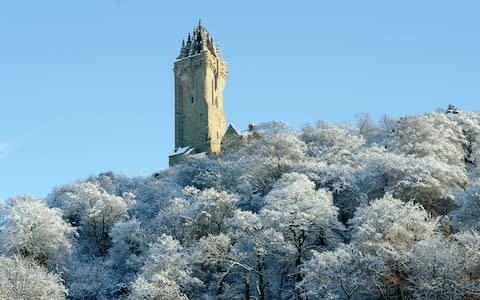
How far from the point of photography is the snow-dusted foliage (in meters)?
33.9

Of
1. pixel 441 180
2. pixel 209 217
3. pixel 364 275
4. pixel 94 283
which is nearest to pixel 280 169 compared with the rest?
pixel 209 217

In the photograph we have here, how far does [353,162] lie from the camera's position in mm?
60438

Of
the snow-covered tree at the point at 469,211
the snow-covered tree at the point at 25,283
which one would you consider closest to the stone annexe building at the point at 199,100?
the snow-covered tree at the point at 25,283

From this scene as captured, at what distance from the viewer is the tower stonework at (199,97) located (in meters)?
89.9

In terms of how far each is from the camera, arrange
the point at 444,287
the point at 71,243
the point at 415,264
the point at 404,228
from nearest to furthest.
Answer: the point at 444,287
the point at 415,264
the point at 404,228
the point at 71,243

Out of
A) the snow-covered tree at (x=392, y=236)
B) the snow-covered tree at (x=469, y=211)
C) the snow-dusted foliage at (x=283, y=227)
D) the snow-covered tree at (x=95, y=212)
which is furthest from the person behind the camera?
the snow-covered tree at (x=95, y=212)

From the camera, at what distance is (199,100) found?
90938 mm

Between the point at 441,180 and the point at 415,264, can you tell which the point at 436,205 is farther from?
the point at 415,264

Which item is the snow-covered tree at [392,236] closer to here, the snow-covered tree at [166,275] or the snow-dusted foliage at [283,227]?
the snow-dusted foliage at [283,227]

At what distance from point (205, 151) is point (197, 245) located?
42.9 m

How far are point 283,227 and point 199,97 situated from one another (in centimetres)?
5127

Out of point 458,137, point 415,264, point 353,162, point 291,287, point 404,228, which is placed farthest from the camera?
point 458,137

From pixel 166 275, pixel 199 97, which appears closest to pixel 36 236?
pixel 166 275

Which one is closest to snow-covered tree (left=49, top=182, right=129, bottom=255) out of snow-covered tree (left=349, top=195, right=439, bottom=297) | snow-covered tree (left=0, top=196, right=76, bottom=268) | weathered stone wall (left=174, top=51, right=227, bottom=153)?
snow-covered tree (left=0, top=196, right=76, bottom=268)
